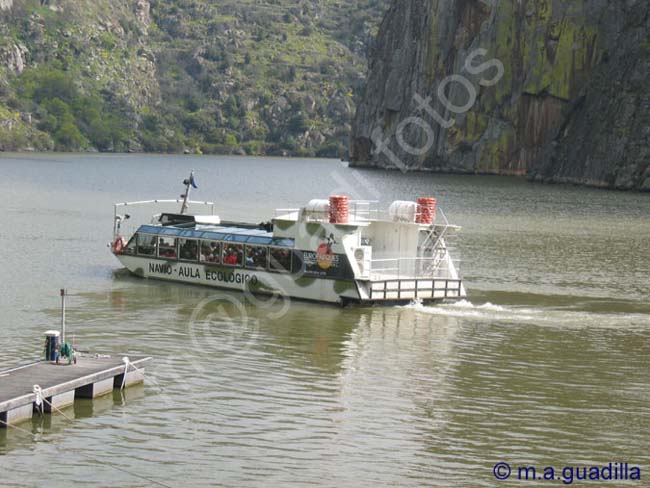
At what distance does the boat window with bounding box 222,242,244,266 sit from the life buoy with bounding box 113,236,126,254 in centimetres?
680

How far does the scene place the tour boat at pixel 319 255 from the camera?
4875 centimetres

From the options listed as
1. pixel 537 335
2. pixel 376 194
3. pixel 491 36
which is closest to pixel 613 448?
pixel 537 335

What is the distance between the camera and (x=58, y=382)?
1232 inches

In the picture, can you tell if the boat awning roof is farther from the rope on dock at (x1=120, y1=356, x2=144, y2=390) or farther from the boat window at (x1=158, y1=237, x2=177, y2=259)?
the rope on dock at (x1=120, y1=356, x2=144, y2=390)

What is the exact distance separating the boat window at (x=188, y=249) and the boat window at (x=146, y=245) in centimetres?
173

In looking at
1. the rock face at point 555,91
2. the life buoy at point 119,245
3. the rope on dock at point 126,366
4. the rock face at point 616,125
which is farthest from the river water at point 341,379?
the rock face at point 555,91

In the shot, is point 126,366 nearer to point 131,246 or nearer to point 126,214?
point 131,246

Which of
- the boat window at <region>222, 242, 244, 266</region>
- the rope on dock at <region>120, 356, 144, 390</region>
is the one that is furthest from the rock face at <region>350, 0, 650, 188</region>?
the rope on dock at <region>120, 356, 144, 390</region>

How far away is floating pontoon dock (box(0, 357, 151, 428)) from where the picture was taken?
29.9 metres

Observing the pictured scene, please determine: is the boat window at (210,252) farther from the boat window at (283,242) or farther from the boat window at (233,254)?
the boat window at (283,242)

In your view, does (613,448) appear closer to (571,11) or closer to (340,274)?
(340,274)

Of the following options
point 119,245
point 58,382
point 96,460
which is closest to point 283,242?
point 119,245

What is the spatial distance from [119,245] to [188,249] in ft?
16.3

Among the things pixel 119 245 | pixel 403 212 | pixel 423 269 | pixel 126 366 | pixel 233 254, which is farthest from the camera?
pixel 119 245
